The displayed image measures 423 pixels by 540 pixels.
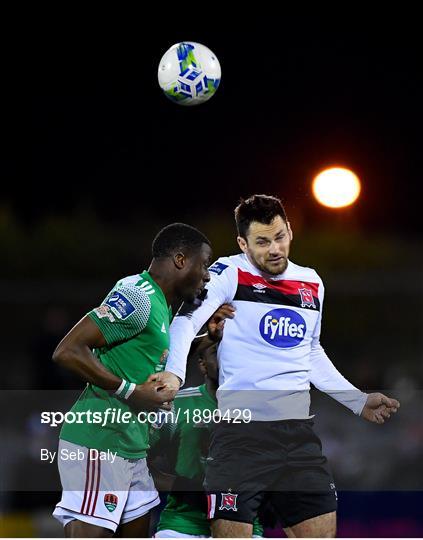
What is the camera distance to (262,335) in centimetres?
455

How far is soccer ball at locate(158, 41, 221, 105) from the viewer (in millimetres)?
5562

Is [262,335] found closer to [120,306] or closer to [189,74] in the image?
[120,306]

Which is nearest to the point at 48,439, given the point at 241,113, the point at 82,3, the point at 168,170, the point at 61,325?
the point at 61,325

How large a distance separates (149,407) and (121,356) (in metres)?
0.27

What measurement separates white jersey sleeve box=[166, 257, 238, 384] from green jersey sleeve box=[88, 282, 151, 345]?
22 centimetres

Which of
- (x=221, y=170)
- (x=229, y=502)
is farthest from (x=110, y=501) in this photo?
(x=221, y=170)

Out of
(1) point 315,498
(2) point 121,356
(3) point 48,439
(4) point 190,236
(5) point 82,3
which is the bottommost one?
(3) point 48,439

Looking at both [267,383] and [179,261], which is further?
[267,383]

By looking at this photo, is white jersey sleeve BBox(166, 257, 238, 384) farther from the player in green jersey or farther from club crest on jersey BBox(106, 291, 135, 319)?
club crest on jersey BBox(106, 291, 135, 319)

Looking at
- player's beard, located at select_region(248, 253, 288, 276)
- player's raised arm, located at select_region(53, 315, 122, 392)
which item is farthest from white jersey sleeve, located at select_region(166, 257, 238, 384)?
player's raised arm, located at select_region(53, 315, 122, 392)

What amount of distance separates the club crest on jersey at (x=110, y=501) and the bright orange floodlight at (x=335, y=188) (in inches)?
349

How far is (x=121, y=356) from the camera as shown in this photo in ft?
14.0

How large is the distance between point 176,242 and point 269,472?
118 cm

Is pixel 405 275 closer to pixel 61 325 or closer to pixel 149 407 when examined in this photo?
pixel 61 325
